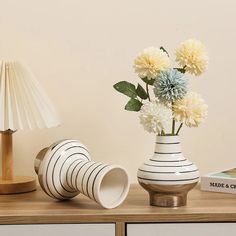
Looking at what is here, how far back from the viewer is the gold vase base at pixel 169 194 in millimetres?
1209

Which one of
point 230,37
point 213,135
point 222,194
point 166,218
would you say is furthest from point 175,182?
point 230,37

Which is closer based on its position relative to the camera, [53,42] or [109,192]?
[109,192]

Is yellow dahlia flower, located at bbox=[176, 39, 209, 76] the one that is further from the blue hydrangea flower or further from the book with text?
the book with text

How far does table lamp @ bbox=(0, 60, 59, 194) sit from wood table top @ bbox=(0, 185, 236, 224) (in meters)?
0.12

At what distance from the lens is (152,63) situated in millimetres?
1230

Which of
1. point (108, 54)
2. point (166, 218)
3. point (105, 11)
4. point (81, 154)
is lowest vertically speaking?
point (166, 218)

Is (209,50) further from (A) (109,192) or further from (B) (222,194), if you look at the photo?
(A) (109,192)

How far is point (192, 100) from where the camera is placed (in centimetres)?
123

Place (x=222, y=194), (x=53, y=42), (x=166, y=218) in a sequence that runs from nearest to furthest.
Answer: (x=166, y=218) < (x=222, y=194) < (x=53, y=42)

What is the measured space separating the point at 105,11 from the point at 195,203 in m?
0.64
